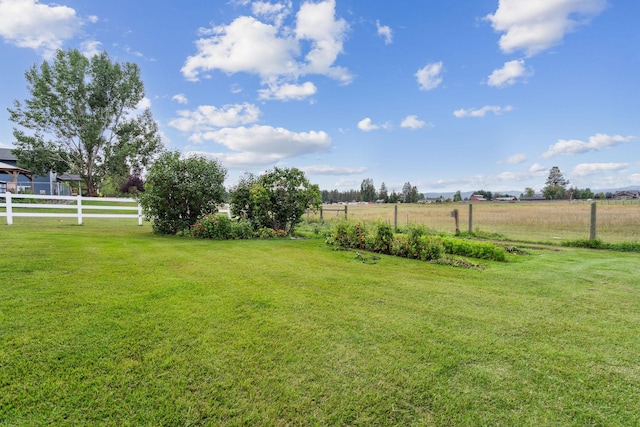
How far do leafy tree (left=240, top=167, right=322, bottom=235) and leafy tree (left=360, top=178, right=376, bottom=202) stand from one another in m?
73.8

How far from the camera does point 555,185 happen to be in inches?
3004

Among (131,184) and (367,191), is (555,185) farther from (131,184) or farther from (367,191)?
(131,184)

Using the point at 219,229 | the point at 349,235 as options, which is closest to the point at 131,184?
the point at 219,229

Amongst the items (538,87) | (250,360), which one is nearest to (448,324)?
(250,360)

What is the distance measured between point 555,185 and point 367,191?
47257 mm

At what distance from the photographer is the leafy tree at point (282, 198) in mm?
10078

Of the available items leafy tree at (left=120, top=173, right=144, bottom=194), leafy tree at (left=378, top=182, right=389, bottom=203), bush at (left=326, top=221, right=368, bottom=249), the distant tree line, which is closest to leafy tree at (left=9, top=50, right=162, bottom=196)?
leafy tree at (left=120, top=173, right=144, bottom=194)

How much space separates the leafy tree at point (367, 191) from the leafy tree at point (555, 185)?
4110 centimetres

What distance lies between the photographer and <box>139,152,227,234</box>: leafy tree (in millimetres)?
9383

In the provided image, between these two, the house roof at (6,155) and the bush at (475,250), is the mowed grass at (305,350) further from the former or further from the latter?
the house roof at (6,155)

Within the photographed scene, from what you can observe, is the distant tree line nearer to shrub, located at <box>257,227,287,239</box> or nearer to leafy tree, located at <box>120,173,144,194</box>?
leafy tree, located at <box>120,173,144,194</box>

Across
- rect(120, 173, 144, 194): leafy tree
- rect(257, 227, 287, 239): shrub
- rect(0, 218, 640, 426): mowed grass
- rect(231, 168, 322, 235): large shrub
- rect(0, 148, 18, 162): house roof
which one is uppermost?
rect(0, 148, 18, 162): house roof

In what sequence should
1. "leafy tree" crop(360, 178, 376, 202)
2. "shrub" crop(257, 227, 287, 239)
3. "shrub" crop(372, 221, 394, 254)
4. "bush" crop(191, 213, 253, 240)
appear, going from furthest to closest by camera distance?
1. "leafy tree" crop(360, 178, 376, 202)
2. "shrub" crop(257, 227, 287, 239)
3. "bush" crop(191, 213, 253, 240)
4. "shrub" crop(372, 221, 394, 254)

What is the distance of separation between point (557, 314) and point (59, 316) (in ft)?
16.3
